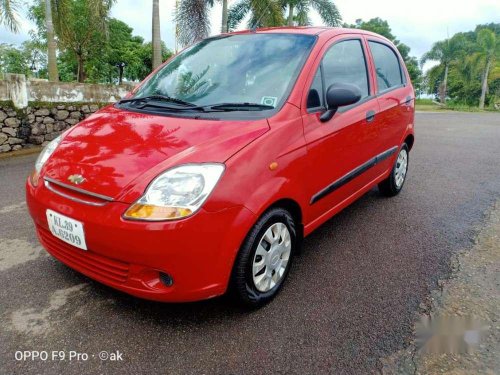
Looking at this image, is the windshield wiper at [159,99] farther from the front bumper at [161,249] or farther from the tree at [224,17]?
the tree at [224,17]

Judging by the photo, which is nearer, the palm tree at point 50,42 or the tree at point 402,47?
the palm tree at point 50,42

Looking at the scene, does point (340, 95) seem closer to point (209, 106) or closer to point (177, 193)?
point (209, 106)

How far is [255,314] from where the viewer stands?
227cm

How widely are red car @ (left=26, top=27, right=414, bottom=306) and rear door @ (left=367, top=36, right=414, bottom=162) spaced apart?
0.31 meters

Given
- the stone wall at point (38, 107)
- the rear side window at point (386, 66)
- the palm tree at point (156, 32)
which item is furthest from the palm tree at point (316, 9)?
the rear side window at point (386, 66)

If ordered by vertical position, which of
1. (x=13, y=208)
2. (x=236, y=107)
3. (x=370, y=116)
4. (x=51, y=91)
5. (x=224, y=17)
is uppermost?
(x=224, y=17)

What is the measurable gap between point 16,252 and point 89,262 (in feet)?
4.10

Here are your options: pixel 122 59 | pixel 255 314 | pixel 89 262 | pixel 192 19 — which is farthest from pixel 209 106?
pixel 122 59

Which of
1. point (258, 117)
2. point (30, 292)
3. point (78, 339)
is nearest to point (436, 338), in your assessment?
point (258, 117)

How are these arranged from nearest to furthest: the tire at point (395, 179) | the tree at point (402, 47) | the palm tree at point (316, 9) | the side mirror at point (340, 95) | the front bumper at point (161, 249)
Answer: the front bumper at point (161, 249) → the side mirror at point (340, 95) → the tire at point (395, 179) → the palm tree at point (316, 9) → the tree at point (402, 47)

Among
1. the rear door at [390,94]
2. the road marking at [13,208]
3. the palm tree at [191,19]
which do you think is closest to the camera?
the rear door at [390,94]

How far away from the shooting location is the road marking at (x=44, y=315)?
6.93 feet

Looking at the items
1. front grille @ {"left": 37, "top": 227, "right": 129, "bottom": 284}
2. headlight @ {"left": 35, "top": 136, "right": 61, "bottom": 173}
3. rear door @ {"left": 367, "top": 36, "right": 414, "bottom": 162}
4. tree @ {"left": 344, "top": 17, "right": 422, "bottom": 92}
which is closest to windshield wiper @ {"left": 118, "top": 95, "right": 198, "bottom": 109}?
headlight @ {"left": 35, "top": 136, "right": 61, "bottom": 173}

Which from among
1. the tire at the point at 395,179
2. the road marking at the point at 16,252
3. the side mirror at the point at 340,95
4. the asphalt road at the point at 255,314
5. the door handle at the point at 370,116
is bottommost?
the road marking at the point at 16,252
